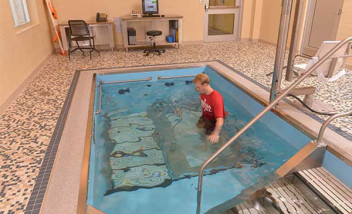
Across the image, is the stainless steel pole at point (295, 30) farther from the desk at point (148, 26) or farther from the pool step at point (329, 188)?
the desk at point (148, 26)

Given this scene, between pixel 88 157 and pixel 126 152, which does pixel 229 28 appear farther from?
pixel 88 157

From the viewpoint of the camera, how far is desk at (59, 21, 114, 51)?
19.9 ft

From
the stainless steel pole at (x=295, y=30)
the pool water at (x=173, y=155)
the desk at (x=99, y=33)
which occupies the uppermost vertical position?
the stainless steel pole at (x=295, y=30)

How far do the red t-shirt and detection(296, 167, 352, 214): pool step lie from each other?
0.94m

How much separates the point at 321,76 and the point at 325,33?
3.46 meters

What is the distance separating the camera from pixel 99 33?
658 centimetres

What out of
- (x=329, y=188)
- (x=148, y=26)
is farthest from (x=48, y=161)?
(x=148, y=26)

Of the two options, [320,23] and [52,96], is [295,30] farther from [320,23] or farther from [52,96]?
[320,23]

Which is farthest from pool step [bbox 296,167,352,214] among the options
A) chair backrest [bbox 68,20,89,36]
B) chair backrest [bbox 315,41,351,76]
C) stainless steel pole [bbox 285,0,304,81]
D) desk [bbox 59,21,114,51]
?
desk [bbox 59,21,114,51]

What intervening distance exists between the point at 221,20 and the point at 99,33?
355cm

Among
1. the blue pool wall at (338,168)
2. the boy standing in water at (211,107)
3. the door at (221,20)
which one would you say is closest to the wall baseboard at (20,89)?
the boy standing in water at (211,107)

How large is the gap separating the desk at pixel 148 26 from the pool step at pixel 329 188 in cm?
521

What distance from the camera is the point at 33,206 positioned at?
5.63 ft

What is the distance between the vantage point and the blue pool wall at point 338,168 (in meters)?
2.00
